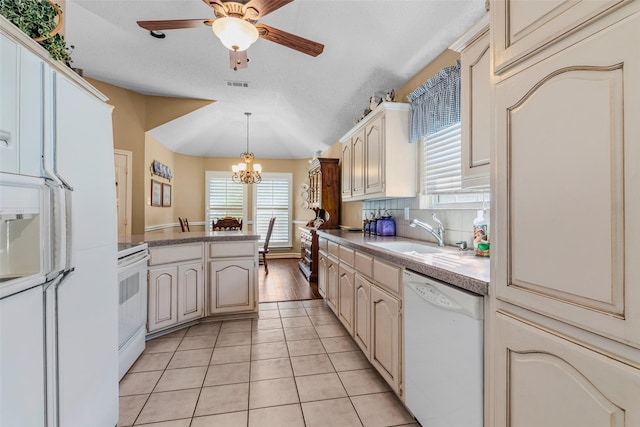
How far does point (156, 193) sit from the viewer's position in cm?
519

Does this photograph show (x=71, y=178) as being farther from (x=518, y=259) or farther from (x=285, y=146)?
(x=285, y=146)

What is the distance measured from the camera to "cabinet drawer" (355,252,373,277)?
2064 mm

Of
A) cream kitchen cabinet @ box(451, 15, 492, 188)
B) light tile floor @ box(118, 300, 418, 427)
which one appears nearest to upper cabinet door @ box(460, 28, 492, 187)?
cream kitchen cabinet @ box(451, 15, 492, 188)

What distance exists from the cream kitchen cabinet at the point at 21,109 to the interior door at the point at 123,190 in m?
3.92

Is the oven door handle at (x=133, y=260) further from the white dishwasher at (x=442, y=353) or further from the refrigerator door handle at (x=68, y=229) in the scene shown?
the white dishwasher at (x=442, y=353)

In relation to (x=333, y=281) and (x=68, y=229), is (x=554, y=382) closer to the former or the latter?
(x=68, y=229)

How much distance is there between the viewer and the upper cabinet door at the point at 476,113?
1.47 meters

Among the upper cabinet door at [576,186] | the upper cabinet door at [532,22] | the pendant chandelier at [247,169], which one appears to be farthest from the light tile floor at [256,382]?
the pendant chandelier at [247,169]

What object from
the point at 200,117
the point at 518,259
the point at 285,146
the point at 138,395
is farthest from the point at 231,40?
the point at 285,146

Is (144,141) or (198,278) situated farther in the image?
(144,141)

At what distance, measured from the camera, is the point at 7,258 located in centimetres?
98

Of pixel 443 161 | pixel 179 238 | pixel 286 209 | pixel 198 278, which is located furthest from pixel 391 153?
pixel 286 209

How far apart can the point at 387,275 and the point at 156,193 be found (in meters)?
4.81

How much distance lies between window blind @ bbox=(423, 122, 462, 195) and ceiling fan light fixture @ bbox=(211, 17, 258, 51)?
1576mm
